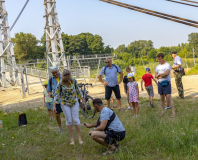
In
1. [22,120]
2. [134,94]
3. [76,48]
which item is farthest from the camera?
[76,48]

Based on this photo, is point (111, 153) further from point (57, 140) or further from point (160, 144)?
→ point (57, 140)

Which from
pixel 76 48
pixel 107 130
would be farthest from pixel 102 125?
pixel 76 48

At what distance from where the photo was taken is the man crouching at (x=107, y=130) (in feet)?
12.6

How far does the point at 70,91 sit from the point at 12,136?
2.25 m

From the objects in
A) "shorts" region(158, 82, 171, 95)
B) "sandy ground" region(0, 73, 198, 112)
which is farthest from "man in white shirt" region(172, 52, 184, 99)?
"shorts" region(158, 82, 171, 95)

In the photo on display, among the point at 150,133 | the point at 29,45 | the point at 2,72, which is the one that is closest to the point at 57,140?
the point at 150,133

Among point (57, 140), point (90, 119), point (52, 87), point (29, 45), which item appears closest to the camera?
point (57, 140)

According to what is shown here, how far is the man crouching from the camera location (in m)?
3.83

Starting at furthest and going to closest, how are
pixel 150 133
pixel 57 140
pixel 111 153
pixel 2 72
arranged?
pixel 2 72 < pixel 57 140 < pixel 150 133 < pixel 111 153

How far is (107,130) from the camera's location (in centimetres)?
396

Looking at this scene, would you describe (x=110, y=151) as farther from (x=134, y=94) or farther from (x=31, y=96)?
(x=31, y=96)

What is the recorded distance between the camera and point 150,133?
4531 millimetres

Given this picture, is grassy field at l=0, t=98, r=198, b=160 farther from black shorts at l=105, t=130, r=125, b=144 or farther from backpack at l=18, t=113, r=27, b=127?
backpack at l=18, t=113, r=27, b=127

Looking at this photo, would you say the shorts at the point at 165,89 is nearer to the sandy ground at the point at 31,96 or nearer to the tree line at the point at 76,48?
the sandy ground at the point at 31,96
